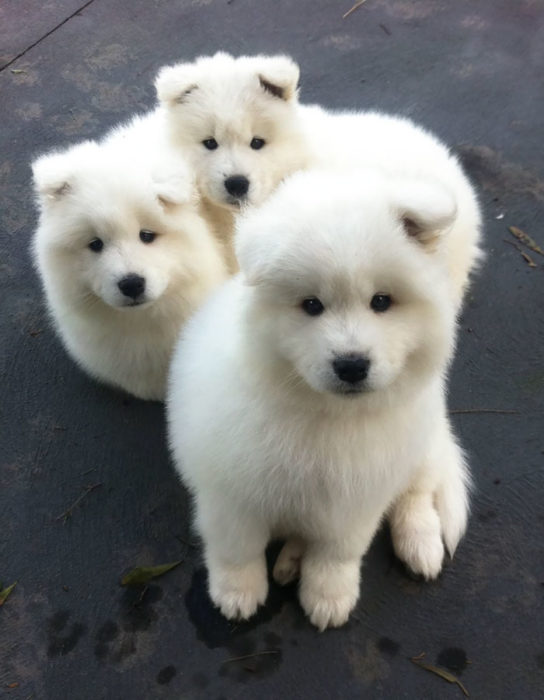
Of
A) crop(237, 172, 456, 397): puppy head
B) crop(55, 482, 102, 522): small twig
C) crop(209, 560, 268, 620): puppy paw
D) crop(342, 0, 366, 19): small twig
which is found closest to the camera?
crop(237, 172, 456, 397): puppy head

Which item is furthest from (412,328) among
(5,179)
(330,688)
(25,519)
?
(5,179)

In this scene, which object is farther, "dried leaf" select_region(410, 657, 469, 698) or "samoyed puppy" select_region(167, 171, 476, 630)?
"dried leaf" select_region(410, 657, 469, 698)

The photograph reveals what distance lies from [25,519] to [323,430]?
149 cm

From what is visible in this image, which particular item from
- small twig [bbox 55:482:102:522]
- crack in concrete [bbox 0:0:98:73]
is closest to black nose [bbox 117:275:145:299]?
small twig [bbox 55:482:102:522]

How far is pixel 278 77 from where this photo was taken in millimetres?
3162

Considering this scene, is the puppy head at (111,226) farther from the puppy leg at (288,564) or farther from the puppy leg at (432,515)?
the puppy leg at (432,515)

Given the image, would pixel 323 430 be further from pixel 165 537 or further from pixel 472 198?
pixel 472 198

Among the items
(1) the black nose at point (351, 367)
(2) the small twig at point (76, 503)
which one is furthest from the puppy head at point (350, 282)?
(2) the small twig at point (76, 503)

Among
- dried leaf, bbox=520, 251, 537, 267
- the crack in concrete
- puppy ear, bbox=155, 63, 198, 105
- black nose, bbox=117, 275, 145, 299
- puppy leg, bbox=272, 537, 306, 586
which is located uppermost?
puppy ear, bbox=155, 63, 198, 105

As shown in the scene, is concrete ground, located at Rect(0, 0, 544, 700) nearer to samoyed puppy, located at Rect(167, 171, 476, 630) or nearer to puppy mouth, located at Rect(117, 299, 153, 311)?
samoyed puppy, located at Rect(167, 171, 476, 630)

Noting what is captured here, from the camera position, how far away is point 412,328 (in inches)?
72.5

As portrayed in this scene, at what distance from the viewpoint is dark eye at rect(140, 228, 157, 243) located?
8.95 ft

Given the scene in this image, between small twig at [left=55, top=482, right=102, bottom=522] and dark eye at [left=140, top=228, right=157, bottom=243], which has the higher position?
dark eye at [left=140, top=228, right=157, bottom=243]

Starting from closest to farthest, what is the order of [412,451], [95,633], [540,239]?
[412,451] < [95,633] < [540,239]
